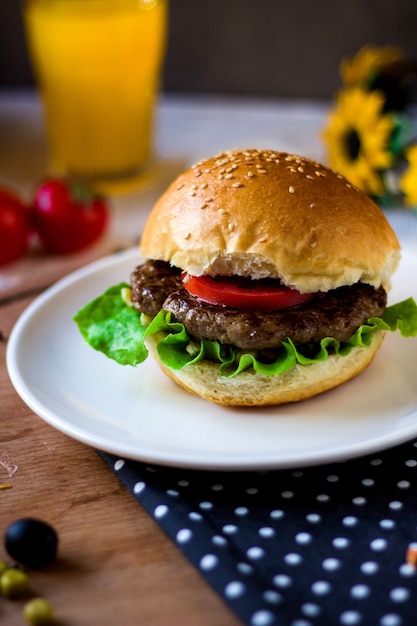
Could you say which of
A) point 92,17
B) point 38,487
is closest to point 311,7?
point 92,17

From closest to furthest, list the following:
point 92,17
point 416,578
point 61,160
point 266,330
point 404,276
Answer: point 416,578, point 266,330, point 404,276, point 92,17, point 61,160

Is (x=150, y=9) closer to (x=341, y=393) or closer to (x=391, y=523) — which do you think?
(x=341, y=393)

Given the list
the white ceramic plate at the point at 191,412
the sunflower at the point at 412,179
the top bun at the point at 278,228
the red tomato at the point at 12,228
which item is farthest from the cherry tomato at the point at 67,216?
the sunflower at the point at 412,179

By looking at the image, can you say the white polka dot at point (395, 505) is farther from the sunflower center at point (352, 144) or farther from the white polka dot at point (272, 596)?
the sunflower center at point (352, 144)

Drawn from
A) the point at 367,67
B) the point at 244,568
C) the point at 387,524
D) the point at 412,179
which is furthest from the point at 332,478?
the point at 367,67

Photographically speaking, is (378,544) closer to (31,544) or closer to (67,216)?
(31,544)

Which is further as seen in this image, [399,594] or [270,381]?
[270,381]
